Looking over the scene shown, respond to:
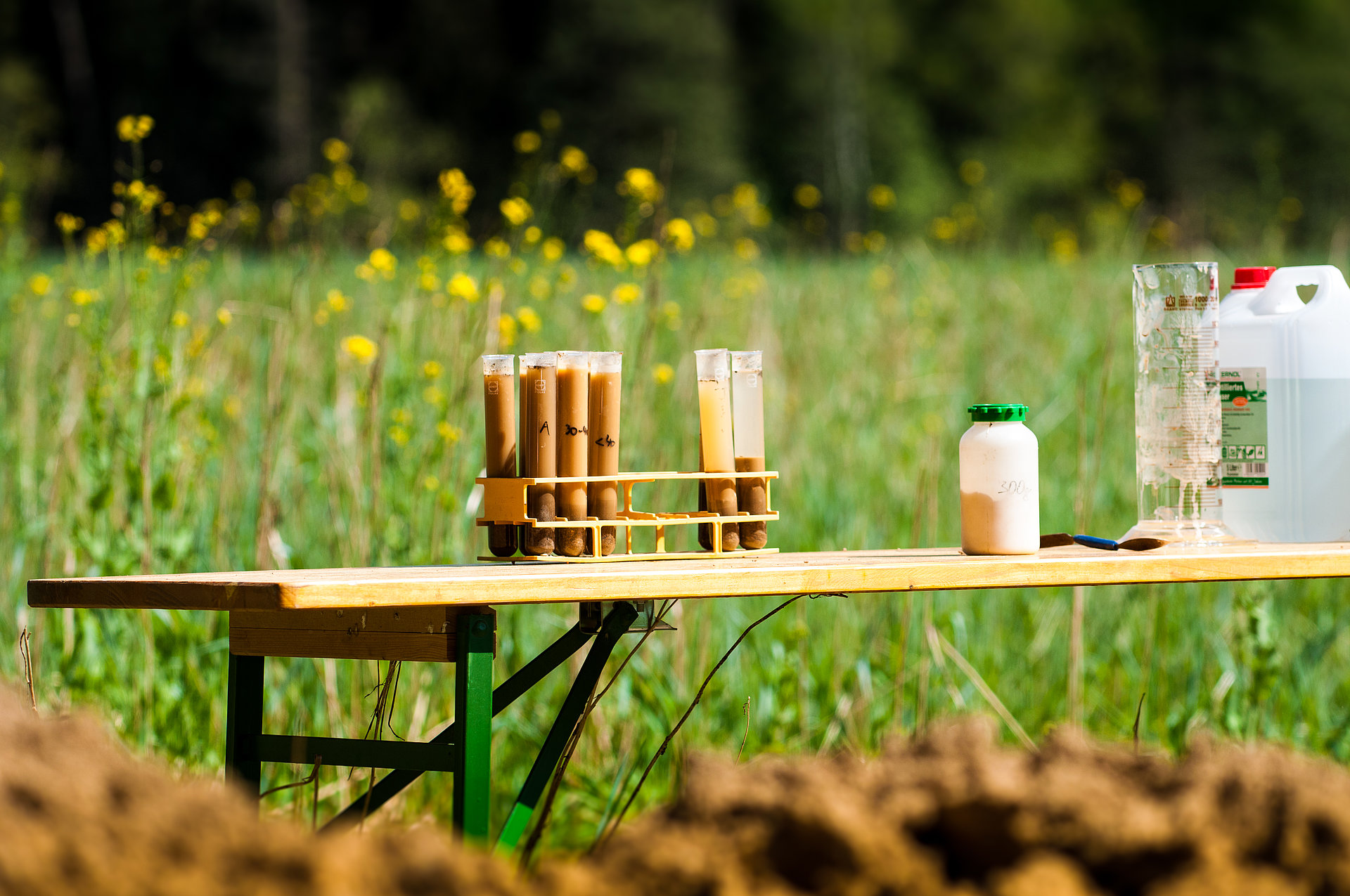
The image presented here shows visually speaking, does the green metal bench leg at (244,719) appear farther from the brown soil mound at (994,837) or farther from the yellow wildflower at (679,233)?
the yellow wildflower at (679,233)

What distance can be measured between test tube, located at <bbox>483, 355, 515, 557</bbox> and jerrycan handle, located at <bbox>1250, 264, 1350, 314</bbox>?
3.23 ft

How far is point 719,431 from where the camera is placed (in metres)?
1.68

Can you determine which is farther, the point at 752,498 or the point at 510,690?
the point at 752,498

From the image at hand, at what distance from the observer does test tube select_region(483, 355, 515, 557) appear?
63.1 inches

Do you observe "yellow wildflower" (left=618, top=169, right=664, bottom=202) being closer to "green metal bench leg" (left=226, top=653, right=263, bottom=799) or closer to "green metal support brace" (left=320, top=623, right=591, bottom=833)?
"green metal support brace" (left=320, top=623, right=591, bottom=833)

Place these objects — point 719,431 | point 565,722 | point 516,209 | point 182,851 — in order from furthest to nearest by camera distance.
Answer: point 516,209 < point 719,431 < point 565,722 < point 182,851

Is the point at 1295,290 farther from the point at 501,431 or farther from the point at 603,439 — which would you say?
the point at 501,431

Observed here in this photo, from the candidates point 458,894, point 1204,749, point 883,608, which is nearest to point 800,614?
point 883,608

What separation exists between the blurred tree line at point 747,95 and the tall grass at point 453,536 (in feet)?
22.2

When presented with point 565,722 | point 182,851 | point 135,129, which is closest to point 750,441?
point 565,722

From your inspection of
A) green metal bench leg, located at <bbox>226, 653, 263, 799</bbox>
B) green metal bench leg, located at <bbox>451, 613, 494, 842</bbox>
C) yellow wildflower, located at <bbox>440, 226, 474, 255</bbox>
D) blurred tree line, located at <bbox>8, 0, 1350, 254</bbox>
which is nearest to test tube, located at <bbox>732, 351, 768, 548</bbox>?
green metal bench leg, located at <bbox>451, 613, 494, 842</bbox>

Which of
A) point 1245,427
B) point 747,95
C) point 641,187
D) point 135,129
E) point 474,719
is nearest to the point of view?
point 474,719

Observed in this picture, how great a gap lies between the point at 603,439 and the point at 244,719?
0.52 m

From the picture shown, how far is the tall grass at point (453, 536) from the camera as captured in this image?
2.49 meters
